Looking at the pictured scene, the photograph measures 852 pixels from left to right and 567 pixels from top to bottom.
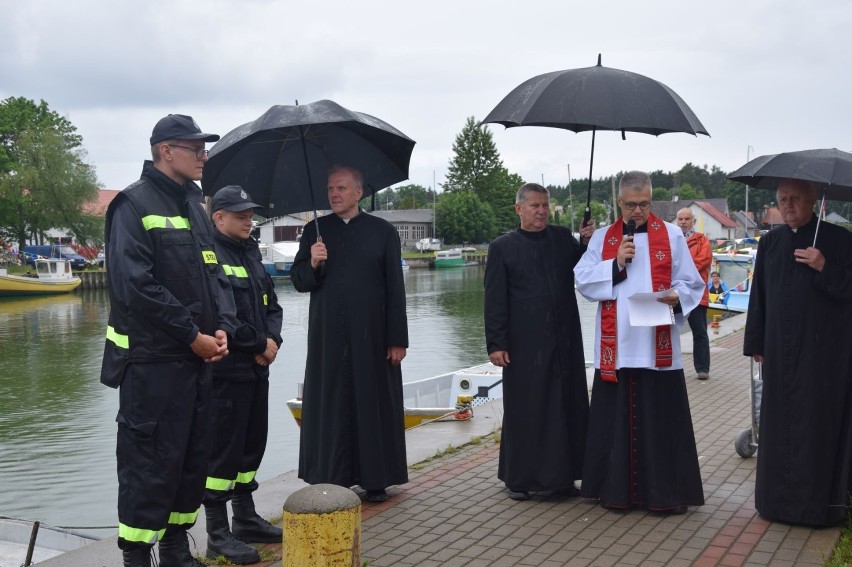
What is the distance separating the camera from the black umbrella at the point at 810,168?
211 inches

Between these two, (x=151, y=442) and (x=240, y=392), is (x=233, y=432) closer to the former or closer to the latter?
(x=240, y=392)

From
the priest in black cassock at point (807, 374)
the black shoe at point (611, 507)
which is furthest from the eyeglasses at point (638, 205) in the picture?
the black shoe at point (611, 507)

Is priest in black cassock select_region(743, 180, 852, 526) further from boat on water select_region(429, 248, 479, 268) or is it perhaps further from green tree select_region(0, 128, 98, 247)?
boat on water select_region(429, 248, 479, 268)

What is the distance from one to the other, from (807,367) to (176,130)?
386 centimetres

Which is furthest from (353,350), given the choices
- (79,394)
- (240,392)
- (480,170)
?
(480,170)

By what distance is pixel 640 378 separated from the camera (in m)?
6.21

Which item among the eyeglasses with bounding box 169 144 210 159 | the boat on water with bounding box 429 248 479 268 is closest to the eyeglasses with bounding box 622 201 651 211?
the eyeglasses with bounding box 169 144 210 159

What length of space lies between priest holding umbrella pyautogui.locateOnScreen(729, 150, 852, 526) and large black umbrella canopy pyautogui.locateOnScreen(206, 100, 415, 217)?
7.92ft

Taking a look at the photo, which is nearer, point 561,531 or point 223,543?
point 223,543

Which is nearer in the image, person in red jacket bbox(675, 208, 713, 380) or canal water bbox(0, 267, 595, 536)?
person in red jacket bbox(675, 208, 713, 380)

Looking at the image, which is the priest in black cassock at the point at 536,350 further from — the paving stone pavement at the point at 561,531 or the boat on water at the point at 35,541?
the boat on water at the point at 35,541

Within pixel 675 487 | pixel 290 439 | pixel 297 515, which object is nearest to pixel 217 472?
pixel 297 515

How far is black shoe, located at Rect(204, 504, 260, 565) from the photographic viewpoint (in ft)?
17.3

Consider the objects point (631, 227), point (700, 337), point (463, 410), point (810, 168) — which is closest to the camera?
point (810, 168)
